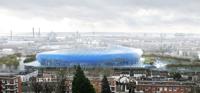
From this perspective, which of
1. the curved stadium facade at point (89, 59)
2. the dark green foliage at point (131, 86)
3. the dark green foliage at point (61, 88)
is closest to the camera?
the dark green foliage at point (61, 88)

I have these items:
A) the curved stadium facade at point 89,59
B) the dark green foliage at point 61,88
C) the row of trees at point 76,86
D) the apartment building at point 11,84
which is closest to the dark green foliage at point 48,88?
the row of trees at point 76,86

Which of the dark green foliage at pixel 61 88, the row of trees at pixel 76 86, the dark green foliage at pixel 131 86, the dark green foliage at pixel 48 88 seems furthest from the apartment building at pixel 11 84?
the dark green foliage at pixel 131 86

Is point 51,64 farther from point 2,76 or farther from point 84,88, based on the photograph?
point 84,88

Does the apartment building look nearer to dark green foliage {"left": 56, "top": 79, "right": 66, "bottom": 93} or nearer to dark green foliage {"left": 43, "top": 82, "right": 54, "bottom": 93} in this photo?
dark green foliage {"left": 43, "top": 82, "right": 54, "bottom": 93}

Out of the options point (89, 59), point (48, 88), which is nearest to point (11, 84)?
point (48, 88)

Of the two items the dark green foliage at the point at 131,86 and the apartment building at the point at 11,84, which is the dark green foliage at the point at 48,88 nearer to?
the apartment building at the point at 11,84

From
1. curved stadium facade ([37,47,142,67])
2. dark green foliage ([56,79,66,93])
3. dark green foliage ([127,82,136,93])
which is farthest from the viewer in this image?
curved stadium facade ([37,47,142,67])

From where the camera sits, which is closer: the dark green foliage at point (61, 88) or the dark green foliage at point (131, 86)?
the dark green foliage at point (61, 88)

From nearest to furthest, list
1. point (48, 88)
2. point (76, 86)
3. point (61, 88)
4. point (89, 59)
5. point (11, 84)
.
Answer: point (76, 86)
point (61, 88)
point (48, 88)
point (11, 84)
point (89, 59)

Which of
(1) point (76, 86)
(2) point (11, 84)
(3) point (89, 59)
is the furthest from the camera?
(3) point (89, 59)

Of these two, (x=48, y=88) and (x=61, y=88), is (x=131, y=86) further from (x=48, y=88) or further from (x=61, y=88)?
(x=48, y=88)

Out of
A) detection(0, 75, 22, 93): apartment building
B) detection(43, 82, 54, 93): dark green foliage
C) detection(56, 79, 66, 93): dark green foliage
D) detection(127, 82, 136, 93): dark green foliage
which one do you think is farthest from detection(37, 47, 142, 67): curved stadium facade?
detection(56, 79, 66, 93): dark green foliage

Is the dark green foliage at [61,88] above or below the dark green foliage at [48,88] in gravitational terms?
above

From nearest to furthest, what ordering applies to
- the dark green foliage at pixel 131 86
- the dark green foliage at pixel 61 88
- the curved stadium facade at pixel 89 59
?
the dark green foliage at pixel 61 88, the dark green foliage at pixel 131 86, the curved stadium facade at pixel 89 59
